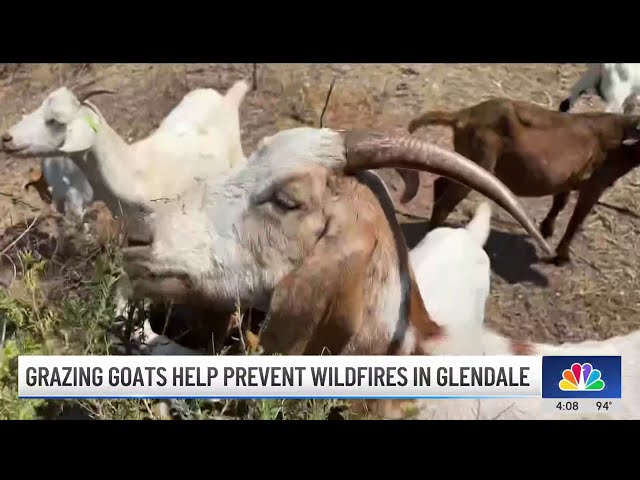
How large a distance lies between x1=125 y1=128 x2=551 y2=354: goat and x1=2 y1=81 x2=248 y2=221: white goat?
287 mm

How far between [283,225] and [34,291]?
1.49 metres

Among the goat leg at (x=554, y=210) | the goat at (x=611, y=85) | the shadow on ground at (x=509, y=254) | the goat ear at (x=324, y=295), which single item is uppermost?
the goat at (x=611, y=85)

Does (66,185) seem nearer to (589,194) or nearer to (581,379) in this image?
(589,194)

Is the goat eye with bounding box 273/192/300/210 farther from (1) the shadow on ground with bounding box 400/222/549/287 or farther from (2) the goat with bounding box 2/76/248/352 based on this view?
(1) the shadow on ground with bounding box 400/222/549/287

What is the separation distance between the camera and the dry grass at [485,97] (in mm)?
5820

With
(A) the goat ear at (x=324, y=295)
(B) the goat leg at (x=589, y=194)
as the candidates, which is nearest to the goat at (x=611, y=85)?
(B) the goat leg at (x=589, y=194)

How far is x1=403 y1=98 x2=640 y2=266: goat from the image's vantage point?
19.1 feet

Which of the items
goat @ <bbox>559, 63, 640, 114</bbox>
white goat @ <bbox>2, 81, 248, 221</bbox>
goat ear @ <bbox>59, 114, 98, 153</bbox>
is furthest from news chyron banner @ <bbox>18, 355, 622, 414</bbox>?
goat @ <bbox>559, 63, 640, 114</bbox>

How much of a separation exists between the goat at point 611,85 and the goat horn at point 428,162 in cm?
68

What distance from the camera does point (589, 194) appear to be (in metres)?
5.88

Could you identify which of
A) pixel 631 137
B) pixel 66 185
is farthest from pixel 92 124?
pixel 631 137

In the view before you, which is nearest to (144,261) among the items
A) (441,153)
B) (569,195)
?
(441,153)

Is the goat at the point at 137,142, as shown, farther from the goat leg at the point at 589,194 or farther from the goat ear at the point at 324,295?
the goat leg at the point at 589,194

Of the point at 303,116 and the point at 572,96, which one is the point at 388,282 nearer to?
the point at 303,116
